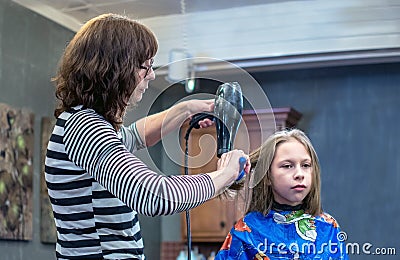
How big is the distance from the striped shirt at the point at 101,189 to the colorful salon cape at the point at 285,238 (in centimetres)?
→ 45

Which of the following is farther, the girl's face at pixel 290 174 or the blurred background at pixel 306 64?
the blurred background at pixel 306 64

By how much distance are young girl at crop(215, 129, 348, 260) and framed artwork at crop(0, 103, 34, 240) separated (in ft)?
4.89

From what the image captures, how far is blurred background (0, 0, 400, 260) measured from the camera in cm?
272

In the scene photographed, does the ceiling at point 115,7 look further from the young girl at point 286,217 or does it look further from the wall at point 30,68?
the young girl at point 286,217

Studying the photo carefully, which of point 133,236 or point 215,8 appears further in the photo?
point 215,8

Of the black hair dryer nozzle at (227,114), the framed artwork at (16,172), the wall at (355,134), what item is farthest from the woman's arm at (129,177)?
the wall at (355,134)

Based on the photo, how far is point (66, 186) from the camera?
0.73 m

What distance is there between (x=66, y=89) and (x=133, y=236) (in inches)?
7.2

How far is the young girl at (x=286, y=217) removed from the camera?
3.82ft

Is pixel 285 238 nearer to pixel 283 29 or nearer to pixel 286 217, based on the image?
pixel 286 217

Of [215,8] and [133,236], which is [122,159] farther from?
[215,8]

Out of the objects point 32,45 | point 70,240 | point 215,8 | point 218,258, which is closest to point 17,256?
point 32,45

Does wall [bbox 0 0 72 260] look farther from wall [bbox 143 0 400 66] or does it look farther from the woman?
the woman

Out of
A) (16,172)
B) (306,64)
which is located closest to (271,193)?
(16,172)
